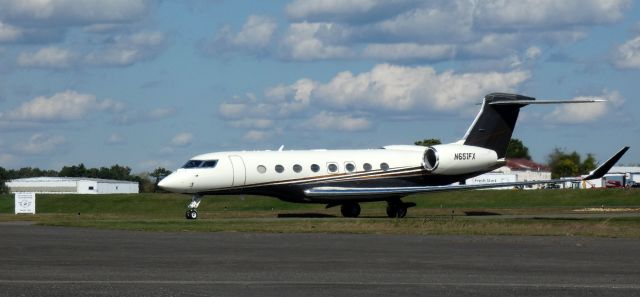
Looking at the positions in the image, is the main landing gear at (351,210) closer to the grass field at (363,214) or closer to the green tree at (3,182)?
the grass field at (363,214)

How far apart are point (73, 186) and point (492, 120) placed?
97.1m

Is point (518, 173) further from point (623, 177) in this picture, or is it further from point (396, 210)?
point (396, 210)

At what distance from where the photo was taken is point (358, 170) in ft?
164

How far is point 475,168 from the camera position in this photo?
5134 centimetres

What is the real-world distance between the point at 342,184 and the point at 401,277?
30.4 metres

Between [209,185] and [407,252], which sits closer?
[407,252]

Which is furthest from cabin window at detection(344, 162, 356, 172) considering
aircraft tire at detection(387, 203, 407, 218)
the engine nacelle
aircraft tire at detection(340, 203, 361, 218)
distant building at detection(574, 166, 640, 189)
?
distant building at detection(574, 166, 640, 189)

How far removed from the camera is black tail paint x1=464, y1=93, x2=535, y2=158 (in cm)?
5175

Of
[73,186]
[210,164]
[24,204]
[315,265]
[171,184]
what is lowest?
[315,265]

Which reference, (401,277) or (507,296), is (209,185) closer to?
(401,277)

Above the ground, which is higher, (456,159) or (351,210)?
(456,159)

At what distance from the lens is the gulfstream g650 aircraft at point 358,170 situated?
48031 mm

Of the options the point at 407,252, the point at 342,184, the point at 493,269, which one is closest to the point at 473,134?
the point at 342,184

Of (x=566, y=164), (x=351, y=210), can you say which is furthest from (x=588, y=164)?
(x=351, y=210)
